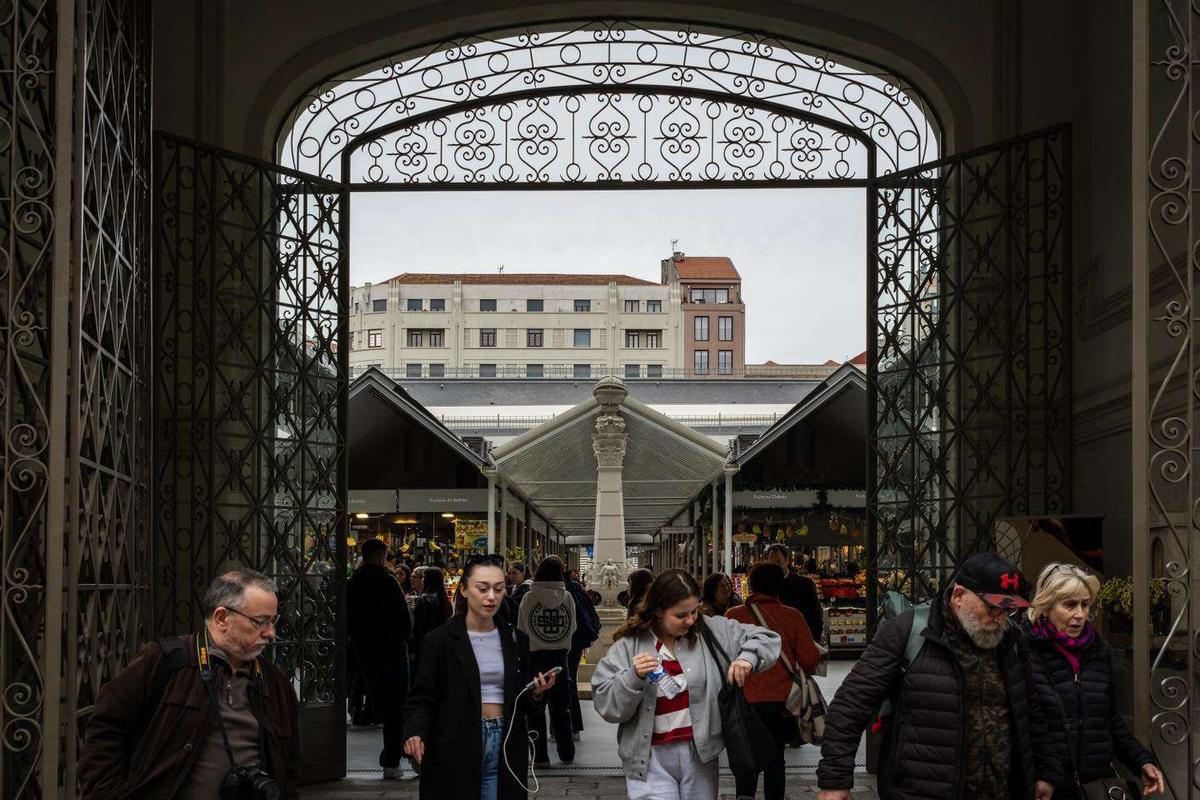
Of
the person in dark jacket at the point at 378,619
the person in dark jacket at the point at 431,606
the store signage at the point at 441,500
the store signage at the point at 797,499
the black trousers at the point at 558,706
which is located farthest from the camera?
the store signage at the point at 797,499

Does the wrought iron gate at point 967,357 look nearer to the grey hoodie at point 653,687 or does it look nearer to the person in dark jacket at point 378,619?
the person in dark jacket at point 378,619

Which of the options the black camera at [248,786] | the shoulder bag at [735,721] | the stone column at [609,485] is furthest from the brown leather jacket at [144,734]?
the stone column at [609,485]

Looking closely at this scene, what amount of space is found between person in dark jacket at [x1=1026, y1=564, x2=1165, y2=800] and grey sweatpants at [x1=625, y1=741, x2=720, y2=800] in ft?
4.72

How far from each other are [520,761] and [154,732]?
2441 mm

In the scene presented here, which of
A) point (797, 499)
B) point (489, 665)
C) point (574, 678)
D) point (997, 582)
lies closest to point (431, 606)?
point (574, 678)

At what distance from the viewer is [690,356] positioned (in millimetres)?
100438

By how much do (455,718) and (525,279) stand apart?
9777 centimetres

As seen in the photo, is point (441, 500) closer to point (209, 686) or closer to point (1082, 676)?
point (1082, 676)

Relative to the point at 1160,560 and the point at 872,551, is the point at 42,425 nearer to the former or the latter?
the point at 1160,560

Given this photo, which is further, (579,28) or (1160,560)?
(579,28)

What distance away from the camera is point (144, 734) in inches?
197

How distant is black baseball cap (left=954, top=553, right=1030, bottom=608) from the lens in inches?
219

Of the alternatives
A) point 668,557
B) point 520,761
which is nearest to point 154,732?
point 520,761

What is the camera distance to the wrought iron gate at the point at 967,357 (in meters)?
11.1
